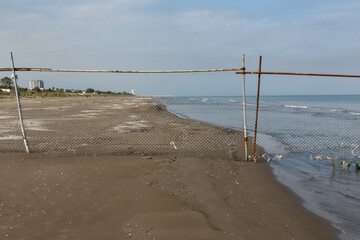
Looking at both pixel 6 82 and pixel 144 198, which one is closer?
pixel 144 198

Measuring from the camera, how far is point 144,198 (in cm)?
424

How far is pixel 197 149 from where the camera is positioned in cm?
866

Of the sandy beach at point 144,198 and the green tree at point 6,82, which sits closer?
the sandy beach at point 144,198

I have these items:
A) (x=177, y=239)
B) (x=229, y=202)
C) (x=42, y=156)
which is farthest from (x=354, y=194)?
(x=42, y=156)

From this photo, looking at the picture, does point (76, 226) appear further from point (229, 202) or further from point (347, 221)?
point (347, 221)

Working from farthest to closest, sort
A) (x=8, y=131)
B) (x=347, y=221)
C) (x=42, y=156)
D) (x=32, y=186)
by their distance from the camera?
(x=8, y=131), (x=42, y=156), (x=32, y=186), (x=347, y=221)

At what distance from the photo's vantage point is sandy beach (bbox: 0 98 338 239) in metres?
3.30

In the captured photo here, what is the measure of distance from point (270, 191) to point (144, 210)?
259 cm

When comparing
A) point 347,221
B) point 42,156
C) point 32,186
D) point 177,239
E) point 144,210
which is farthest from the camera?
point 42,156

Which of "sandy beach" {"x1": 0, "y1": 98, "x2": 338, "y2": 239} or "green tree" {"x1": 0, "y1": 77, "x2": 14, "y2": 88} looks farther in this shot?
"green tree" {"x1": 0, "y1": 77, "x2": 14, "y2": 88}

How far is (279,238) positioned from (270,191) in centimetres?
192

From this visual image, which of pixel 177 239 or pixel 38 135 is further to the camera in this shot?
pixel 38 135

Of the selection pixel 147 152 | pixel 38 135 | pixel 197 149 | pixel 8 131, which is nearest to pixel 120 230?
pixel 147 152

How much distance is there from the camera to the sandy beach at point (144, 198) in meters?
3.30
